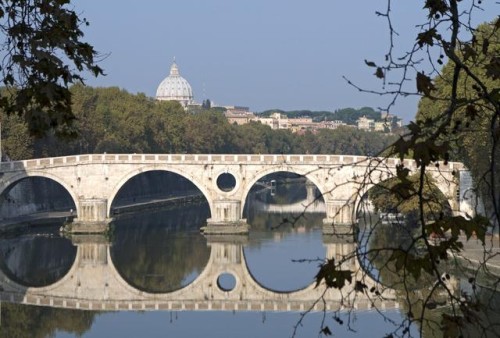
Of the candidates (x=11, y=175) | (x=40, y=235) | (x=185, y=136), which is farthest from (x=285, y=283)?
(x=185, y=136)

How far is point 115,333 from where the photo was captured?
27.0m

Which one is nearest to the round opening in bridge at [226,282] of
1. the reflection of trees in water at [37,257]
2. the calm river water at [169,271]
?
the calm river water at [169,271]

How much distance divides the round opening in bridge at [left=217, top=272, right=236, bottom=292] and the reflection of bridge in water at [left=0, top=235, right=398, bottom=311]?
4.2 inches

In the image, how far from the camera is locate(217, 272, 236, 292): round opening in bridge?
116 feet

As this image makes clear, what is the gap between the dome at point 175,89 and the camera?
591 feet

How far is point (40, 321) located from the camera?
1121 inches

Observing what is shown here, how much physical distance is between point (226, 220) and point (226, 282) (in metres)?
12.8

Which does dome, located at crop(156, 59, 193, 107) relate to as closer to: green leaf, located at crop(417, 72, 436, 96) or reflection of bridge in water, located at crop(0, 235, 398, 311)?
reflection of bridge in water, located at crop(0, 235, 398, 311)

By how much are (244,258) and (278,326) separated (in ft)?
43.5

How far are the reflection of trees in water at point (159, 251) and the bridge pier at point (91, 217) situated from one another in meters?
0.83

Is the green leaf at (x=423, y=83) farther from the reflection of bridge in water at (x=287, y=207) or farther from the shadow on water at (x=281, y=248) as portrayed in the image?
the reflection of bridge in water at (x=287, y=207)

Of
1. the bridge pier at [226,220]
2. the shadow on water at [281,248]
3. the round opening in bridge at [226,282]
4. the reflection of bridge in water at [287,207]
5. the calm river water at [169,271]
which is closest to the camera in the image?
the calm river water at [169,271]

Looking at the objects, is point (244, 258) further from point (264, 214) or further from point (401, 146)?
point (401, 146)

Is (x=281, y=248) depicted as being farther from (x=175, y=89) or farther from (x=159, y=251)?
(x=175, y=89)
